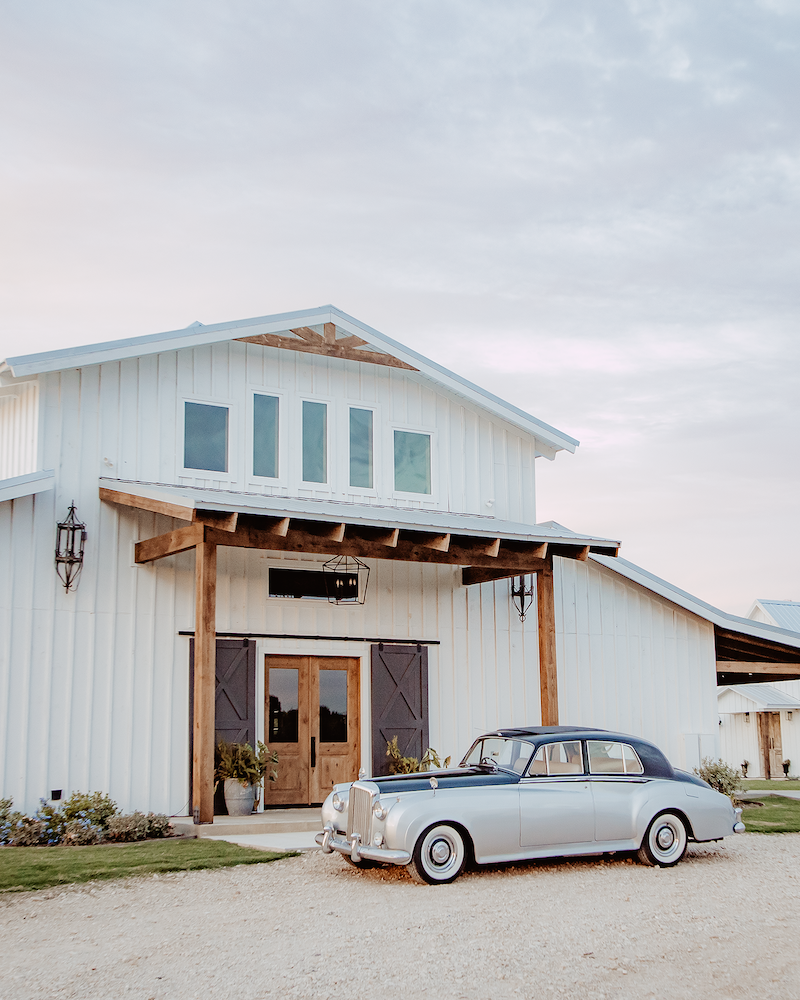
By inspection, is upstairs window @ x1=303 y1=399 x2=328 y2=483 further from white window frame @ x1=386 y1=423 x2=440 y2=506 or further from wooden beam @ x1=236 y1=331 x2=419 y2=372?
white window frame @ x1=386 y1=423 x2=440 y2=506

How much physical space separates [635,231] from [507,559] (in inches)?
295

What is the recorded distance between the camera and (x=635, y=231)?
18625 mm

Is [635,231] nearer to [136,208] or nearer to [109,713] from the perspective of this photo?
[136,208]

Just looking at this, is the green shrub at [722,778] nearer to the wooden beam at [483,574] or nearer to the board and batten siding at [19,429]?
the wooden beam at [483,574]

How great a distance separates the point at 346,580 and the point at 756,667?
345 inches

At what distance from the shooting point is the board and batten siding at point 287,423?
14.1 meters

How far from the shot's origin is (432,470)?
659 inches

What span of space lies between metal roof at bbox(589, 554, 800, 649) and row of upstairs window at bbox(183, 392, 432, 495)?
12.6ft

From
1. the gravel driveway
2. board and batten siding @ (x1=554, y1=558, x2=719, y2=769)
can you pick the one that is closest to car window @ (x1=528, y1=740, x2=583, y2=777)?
the gravel driveway

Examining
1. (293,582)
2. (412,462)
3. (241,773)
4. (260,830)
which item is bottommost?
(260,830)

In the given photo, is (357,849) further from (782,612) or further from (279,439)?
(782,612)

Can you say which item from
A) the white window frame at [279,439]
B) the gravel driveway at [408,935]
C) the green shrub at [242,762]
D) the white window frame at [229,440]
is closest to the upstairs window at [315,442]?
the white window frame at [279,439]

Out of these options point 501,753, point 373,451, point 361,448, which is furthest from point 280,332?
point 501,753

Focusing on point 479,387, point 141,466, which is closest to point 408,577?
point 479,387
